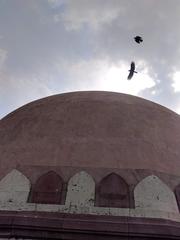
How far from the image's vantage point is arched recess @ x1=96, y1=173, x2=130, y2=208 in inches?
178

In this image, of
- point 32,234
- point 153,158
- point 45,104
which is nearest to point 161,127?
point 153,158

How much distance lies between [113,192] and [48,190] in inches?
41.3

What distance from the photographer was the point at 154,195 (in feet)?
15.3

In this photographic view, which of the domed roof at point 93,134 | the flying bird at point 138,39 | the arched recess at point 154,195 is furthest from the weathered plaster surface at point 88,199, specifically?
the flying bird at point 138,39

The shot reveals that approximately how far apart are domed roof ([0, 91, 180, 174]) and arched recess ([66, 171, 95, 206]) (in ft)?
0.84

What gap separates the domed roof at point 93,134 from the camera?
16.9ft

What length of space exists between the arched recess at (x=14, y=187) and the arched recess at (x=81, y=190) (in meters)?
0.71

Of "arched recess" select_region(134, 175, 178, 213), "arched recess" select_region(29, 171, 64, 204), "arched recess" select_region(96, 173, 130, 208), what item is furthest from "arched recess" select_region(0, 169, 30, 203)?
"arched recess" select_region(134, 175, 178, 213)

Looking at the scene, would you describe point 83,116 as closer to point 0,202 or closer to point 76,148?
point 76,148

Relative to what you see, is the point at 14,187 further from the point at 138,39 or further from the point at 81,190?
the point at 138,39

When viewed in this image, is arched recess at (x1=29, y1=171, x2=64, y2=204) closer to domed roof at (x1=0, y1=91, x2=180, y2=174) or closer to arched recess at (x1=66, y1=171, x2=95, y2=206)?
arched recess at (x1=66, y1=171, x2=95, y2=206)

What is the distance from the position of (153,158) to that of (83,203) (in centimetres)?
156

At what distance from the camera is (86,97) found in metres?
6.97

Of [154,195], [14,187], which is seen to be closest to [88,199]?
[154,195]
